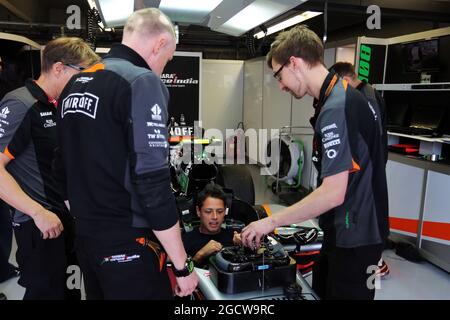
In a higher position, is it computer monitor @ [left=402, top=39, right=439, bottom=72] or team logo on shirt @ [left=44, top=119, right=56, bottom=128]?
computer monitor @ [left=402, top=39, right=439, bottom=72]

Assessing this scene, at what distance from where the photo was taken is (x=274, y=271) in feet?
5.59

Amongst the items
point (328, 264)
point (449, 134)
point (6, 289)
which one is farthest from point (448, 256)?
point (6, 289)

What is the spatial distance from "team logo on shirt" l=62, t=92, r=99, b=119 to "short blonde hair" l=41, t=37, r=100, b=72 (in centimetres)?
60

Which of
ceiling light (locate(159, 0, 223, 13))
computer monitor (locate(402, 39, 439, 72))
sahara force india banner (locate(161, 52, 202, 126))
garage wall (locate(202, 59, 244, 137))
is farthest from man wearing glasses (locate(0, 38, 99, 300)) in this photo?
garage wall (locate(202, 59, 244, 137))

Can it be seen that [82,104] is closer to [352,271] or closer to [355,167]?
[355,167]

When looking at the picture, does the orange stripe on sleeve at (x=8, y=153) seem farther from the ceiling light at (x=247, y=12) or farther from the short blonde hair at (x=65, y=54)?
the ceiling light at (x=247, y=12)

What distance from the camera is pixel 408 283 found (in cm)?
325

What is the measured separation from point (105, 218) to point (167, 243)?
212mm

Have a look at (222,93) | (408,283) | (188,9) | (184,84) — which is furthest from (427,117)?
(222,93)

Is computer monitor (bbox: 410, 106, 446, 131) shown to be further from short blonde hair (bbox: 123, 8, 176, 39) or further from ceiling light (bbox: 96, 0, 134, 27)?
short blonde hair (bbox: 123, 8, 176, 39)

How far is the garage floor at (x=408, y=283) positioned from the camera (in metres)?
2.98

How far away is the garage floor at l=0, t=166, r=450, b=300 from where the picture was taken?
298 centimetres

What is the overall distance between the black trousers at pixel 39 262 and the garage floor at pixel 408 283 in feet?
4.04

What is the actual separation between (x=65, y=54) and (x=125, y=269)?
3.54 feet
